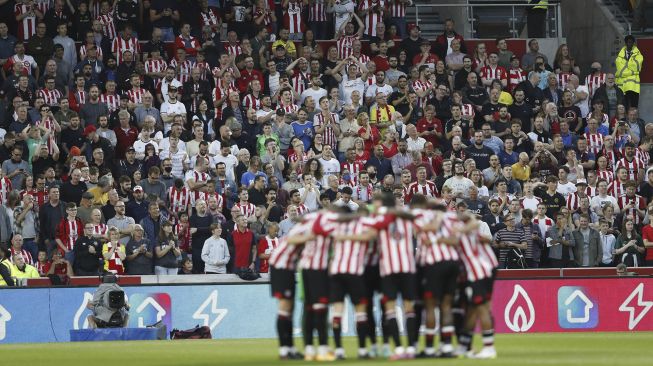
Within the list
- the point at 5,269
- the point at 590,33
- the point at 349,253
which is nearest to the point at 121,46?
the point at 5,269

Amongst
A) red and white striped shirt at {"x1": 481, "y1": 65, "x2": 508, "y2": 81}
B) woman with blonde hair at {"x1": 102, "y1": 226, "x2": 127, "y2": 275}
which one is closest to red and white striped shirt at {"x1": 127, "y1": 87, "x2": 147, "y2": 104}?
woman with blonde hair at {"x1": 102, "y1": 226, "x2": 127, "y2": 275}

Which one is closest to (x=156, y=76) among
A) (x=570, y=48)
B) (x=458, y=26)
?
(x=458, y=26)

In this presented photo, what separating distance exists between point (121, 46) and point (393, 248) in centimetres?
1618

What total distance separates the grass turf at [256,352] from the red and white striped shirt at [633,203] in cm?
543

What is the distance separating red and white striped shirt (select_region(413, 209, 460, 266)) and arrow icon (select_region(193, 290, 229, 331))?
9.18 metres

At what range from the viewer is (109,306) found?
23.9 m

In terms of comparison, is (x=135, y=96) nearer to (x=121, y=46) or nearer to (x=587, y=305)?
(x=121, y=46)

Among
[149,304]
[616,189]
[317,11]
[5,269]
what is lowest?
[149,304]

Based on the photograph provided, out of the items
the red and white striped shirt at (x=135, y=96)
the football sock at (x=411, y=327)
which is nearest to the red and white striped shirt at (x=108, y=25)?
the red and white striped shirt at (x=135, y=96)

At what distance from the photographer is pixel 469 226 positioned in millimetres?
17109

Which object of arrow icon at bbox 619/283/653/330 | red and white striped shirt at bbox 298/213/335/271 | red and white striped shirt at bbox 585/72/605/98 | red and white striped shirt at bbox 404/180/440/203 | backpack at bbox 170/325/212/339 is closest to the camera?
red and white striped shirt at bbox 298/213/335/271

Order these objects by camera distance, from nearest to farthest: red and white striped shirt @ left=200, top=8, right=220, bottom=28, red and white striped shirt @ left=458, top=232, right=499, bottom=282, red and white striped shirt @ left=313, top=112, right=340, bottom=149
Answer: red and white striped shirt @ left=458, top=232, right=499, bottom=282 < red and white striped shirt @ left=313, top=112, right=340, bottom=149 < red and white striped shirt @ left=200, top=8, right=220, bottom=28

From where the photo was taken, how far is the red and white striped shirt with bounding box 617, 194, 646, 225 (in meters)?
29.8

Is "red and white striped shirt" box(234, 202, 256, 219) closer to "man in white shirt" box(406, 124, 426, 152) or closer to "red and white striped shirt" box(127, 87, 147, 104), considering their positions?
"red and white striped shirt" box(127, 87, 147, 104)
